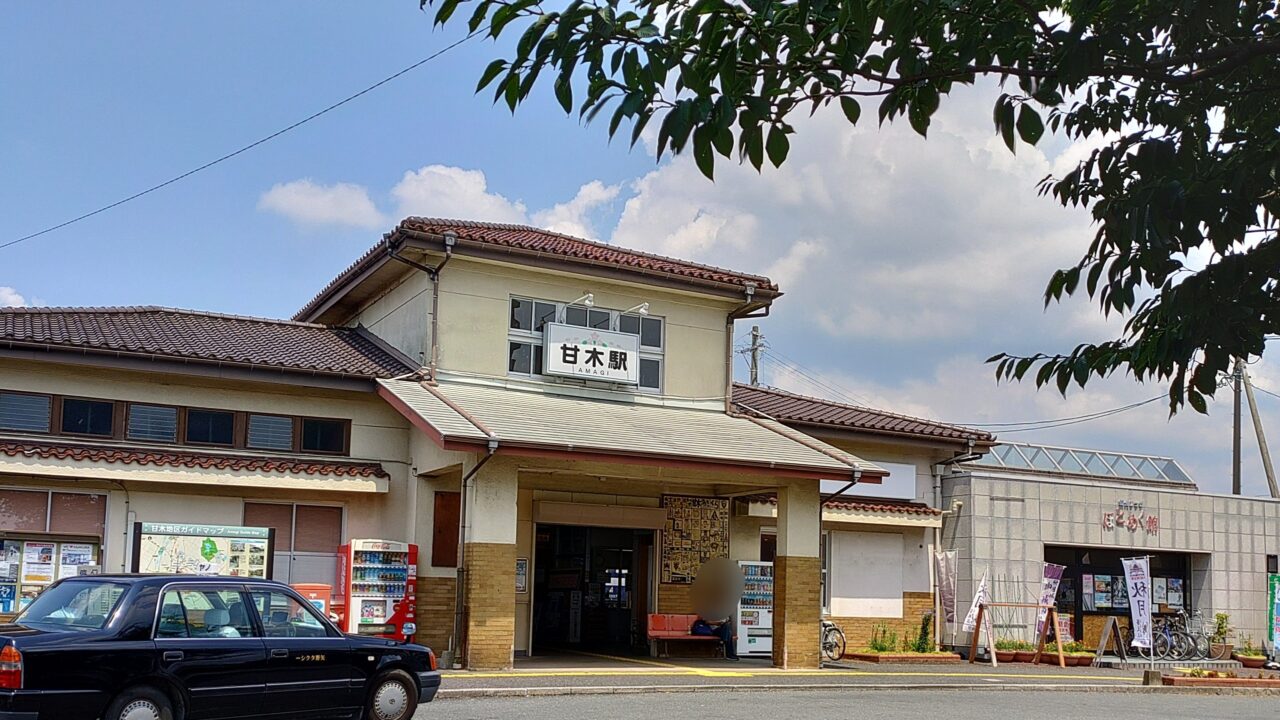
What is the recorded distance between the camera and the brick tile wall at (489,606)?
59.0 ft

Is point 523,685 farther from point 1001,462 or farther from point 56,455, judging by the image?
point 1001,462

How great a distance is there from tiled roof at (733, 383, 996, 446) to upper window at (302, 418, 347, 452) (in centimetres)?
779

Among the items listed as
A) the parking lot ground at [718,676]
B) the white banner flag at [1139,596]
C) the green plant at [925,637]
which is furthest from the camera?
the green plant at [925,637]

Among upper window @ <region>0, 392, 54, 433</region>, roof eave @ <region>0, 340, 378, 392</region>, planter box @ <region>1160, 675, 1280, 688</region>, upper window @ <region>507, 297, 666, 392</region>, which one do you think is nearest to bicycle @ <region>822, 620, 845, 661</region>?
planter box @ <region>1160, 675, 1280, 688</region>

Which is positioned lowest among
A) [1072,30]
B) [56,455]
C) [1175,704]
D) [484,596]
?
[1175,704]

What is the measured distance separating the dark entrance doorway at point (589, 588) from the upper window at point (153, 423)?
7.98m

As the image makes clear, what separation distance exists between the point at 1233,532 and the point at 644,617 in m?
14.4

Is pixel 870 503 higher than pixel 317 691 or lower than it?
higher

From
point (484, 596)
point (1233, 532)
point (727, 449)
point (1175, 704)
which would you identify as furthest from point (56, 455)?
point (1233, 532)

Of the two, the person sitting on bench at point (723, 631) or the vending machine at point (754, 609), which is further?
the person sitting on bench at point (723, 631)

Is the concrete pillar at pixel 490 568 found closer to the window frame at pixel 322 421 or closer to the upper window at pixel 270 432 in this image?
the window frame at pixel 322 421

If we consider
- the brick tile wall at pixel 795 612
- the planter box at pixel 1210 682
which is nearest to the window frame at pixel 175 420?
the brick tile wall at pixel 795 612

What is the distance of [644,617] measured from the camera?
23.8 metres

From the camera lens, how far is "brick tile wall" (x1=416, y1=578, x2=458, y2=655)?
63.6 feet
